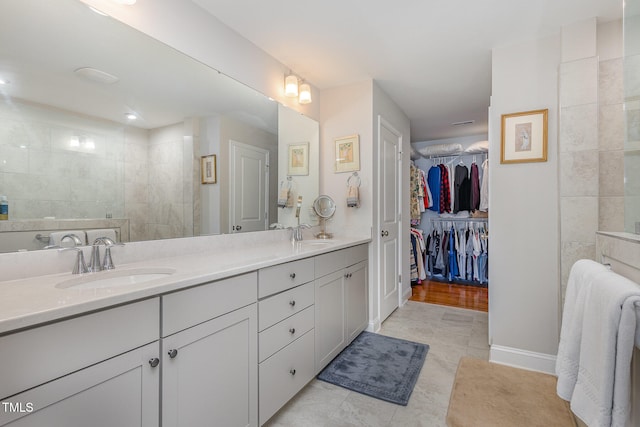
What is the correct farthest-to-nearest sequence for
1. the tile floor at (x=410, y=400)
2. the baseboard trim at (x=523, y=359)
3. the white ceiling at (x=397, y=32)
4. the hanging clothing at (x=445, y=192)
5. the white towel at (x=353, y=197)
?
the hanging clothing at (x=445, y=192) → the white towel at (x=353, y=197) → the baseboard trim at (x=523, y=359) → the white ceiling at (x=397, y=32) → the tile floor at (x=410, y=400)

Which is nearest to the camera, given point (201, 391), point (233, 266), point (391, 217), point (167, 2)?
point (201, 391)

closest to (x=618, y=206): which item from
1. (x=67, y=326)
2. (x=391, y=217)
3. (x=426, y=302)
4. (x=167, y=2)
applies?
(x=391, y=217)

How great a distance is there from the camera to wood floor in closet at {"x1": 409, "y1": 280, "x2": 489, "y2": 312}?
145 inches

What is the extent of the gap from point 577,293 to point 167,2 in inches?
98.4

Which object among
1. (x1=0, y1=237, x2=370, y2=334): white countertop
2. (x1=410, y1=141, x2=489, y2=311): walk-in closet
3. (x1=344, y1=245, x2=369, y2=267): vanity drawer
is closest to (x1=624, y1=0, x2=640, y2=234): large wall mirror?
(x1=344, y1=245, x2=369, y2=267): vanity drawer

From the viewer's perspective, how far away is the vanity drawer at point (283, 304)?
1.49m

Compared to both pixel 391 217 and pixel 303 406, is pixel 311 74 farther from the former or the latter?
pixel 303 406

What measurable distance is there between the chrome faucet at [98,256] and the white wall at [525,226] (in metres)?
2.54

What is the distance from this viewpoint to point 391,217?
11.0 feet

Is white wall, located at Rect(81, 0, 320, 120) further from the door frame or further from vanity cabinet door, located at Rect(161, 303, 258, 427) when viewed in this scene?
vanity cabinet door, located at Rect(161, 303, 258, 427)

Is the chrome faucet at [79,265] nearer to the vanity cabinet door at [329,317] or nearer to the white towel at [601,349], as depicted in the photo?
the vanity cabinet door at [329,317]

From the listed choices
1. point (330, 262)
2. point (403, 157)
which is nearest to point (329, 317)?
point (330, 262)

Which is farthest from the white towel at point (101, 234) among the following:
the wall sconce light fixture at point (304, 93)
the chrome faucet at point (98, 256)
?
the wall sconce light fixture at point (304, 93)

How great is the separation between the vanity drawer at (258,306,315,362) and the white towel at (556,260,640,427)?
4.03 feet
